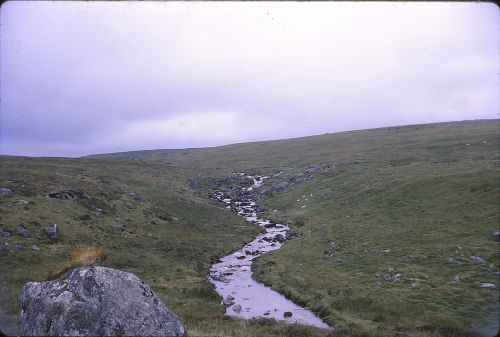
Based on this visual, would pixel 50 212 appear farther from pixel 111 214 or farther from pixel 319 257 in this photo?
pixel 319 257

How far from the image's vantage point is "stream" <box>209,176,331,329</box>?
24.2 meters

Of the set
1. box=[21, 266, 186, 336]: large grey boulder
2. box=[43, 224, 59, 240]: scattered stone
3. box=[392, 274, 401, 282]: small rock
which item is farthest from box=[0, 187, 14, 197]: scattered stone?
box=[392, 274, 401, 282]: small rock

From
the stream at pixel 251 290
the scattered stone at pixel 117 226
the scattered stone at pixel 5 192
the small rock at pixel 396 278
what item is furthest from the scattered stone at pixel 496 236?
the scattered stone at pixel 5 192

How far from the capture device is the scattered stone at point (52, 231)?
108 ft

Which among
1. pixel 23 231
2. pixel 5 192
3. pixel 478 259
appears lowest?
pixel 478 259

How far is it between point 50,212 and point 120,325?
30.7 metres

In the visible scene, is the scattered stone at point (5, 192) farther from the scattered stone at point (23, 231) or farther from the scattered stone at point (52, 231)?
the scattered stone at point (23, 231)

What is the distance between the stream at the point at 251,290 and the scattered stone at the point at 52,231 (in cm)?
1457

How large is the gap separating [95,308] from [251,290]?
19654 mm

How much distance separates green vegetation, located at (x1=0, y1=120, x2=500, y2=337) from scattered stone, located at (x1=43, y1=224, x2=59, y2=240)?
597mm

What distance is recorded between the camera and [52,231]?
33.5m

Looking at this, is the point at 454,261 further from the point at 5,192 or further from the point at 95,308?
the point at 5,192

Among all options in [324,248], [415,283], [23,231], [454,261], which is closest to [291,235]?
[324,248]

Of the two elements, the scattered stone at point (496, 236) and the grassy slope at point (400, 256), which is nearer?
the grassy slope at point (400, 256)
